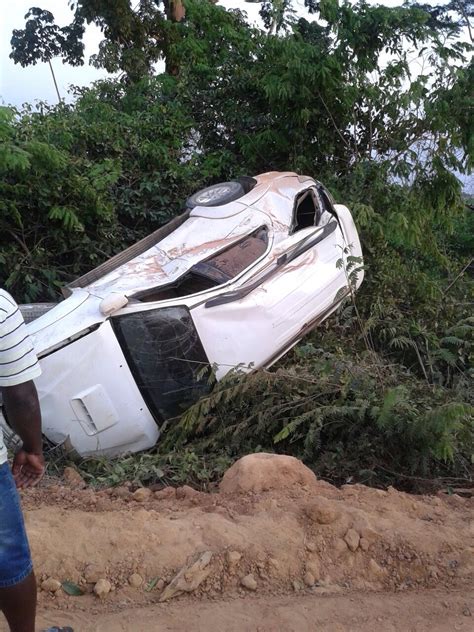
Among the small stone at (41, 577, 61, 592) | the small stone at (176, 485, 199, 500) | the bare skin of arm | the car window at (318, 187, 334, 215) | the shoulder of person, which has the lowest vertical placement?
the small stone at (176, 485, 199, 500)

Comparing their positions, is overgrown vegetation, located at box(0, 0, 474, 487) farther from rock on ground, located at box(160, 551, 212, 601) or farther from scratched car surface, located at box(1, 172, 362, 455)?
rock on ground, located at box(160, 551, 212, 601)

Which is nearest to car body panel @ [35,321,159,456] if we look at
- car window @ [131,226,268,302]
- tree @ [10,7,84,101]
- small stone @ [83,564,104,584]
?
car window @ [131,226,268,302]

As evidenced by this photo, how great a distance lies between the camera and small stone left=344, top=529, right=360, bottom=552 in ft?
9.15

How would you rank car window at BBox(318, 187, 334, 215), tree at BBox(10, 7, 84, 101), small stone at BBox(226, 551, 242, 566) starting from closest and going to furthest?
small stone at BBox(226, 551, 242, 566)
car window at BBox(318, 187, 334, 215)
tree at BBox(10, 7, 84, 101)

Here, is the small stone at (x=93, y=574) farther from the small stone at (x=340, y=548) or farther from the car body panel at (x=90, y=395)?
the car body panel at (x=90, y=395)

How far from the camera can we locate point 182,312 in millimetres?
4324

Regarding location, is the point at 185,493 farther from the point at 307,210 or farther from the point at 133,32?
the point at 133,32

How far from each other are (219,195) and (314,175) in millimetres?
2563

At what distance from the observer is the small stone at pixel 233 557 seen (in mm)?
2697

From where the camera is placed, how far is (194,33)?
9203 millimetres

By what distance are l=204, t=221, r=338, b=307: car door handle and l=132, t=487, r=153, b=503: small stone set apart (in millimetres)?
1493

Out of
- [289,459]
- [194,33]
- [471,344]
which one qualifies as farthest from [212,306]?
[194,33]

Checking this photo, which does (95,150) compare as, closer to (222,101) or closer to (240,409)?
(222,101)

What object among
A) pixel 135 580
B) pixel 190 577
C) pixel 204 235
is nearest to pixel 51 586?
pixel 135 580
